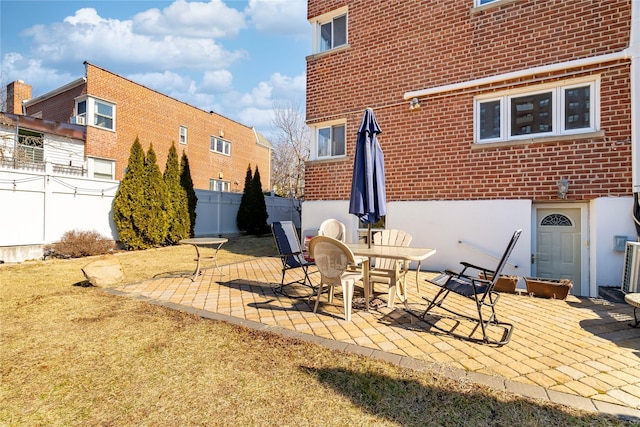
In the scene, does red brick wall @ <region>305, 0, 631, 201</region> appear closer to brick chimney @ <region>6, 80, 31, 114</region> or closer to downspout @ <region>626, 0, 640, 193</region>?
downspout @ <region>626, 0, 640, 193</region>

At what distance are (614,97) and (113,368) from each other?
829cm

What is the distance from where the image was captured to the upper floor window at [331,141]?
8953mm

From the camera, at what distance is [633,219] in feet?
17.6

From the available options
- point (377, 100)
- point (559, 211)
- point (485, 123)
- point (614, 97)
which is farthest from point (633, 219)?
point (377, 100)

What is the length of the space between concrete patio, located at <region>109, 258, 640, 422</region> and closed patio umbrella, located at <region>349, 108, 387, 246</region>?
146cm

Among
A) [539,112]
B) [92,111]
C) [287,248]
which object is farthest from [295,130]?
[287,248]

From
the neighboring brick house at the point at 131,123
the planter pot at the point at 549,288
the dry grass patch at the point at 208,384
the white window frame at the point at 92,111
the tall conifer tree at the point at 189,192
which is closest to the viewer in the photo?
the dry grass patch at the point at 208,384

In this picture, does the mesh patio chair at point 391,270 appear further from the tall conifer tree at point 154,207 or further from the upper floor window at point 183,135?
the upper floor window at point 183,135

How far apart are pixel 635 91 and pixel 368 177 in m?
4.83

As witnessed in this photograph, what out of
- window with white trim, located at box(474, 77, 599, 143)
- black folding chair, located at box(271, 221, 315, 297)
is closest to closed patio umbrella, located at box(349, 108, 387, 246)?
black folding chair, located at box(271, 221, 315, 297)

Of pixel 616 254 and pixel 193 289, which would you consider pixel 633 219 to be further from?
pixel 193 289

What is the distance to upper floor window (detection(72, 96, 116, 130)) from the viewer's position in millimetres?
14711

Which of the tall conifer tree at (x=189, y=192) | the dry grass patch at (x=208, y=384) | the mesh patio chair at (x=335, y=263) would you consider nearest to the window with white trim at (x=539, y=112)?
the mesh patio chair at (x=335, y=263)

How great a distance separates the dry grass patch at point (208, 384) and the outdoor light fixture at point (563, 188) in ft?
16.0
